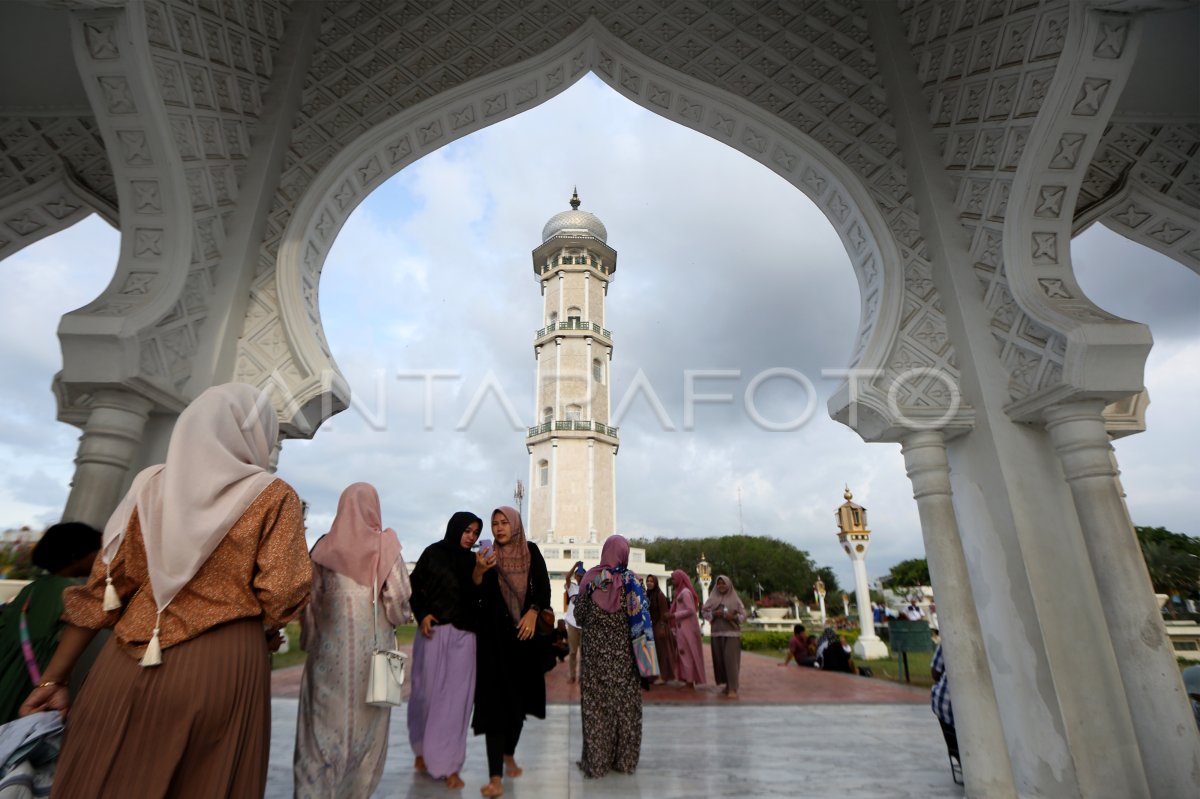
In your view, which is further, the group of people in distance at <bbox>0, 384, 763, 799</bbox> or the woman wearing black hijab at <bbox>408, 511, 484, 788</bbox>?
the woman wearing black hijab at <bbox>408, 511, 484, 788</bbox>

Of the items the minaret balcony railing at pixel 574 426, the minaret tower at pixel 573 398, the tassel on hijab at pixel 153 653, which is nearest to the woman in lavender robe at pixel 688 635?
the tassel on hijab at pixel 153 653

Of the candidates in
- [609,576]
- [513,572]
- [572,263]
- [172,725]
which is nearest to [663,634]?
[609,576]

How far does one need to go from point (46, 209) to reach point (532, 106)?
3.07 metres

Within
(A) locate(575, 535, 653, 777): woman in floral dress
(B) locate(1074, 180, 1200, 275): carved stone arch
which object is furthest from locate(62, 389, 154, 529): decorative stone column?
(B) locate(1074, 180, 1200, 275): carved stone arch

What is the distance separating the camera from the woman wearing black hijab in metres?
2.38

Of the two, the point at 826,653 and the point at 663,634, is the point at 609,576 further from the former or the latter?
the point at 826,653

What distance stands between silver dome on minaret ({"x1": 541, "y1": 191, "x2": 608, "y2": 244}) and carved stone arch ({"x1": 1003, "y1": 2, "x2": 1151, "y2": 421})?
17892 millimetres

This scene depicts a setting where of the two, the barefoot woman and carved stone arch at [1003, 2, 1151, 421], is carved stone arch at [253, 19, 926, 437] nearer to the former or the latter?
carved stone arch at [1003, 2, 1151, 421]

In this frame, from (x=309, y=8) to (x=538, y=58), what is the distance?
129cm

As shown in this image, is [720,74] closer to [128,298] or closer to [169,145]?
[169,145]

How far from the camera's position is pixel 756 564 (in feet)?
118

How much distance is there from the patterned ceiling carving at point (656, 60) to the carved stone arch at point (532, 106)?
0.07 metres

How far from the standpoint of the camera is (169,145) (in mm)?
2539

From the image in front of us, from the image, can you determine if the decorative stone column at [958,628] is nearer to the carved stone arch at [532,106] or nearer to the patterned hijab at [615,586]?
the carved stone arch at [532,106]
